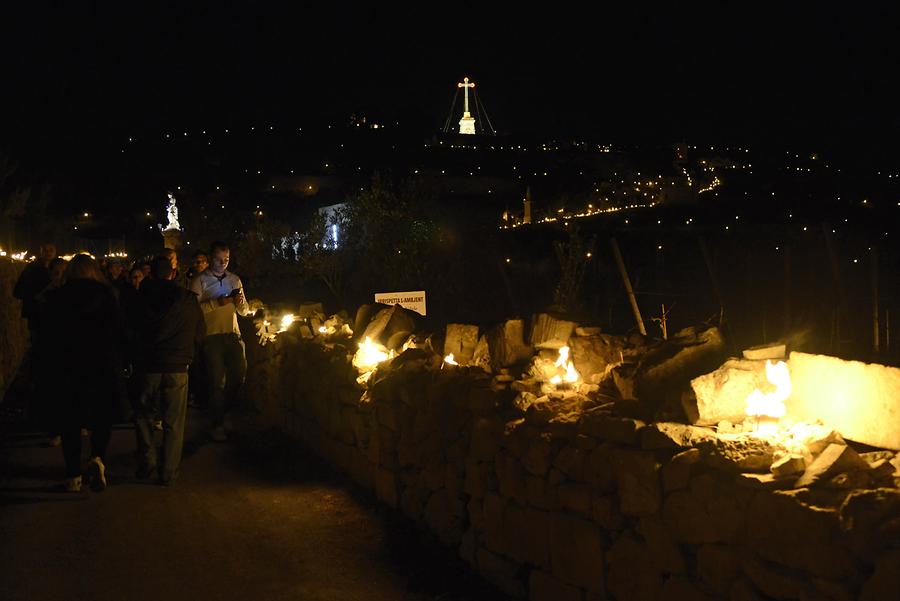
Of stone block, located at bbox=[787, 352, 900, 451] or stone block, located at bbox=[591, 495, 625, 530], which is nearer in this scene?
stone block, located at bbox=[787, 352, 900, 451]

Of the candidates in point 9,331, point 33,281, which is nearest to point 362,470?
point 33,281

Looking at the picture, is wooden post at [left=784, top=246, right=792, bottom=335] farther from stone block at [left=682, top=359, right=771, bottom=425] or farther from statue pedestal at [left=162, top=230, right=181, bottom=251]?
statue pedestal at [left=162, top=230, right=181, bottom=251]

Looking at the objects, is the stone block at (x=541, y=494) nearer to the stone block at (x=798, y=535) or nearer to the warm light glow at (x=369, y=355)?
the stone block at (x=798, y=535)

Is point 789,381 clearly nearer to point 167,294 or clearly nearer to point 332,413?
point 332,413

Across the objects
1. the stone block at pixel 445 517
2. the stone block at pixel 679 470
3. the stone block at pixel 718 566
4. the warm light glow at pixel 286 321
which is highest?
the warm light glow at pixel 286 321

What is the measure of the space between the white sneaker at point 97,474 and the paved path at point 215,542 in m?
0.08

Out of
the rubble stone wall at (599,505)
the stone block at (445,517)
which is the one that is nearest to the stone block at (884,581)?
the rubble stone wall at (599,505)

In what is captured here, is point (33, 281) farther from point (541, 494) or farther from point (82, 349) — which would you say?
point (541, 494)

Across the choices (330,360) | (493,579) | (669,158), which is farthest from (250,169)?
(493,579)

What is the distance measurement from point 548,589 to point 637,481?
112 cm

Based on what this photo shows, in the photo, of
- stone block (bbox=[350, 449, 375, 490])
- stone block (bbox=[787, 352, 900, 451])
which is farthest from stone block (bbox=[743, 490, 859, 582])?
stone block (bbox=[350, 449, 375, 490])

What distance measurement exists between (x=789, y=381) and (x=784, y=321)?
3286 millimetres

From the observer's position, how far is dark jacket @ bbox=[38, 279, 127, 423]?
689 centimetres

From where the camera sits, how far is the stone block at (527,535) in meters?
4.68
